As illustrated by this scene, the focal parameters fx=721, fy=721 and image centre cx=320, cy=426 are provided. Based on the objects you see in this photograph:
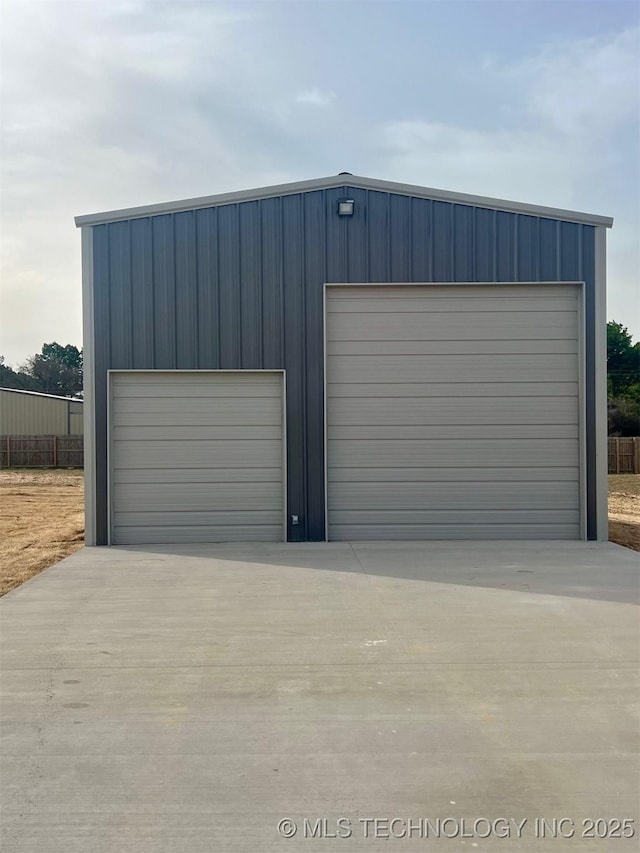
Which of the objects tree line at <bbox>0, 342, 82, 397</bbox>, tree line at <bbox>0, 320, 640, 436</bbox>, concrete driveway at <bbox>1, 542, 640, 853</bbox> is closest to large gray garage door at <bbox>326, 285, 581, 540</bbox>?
concrete driveway at <bbox>1, 542, 640, 853</bbox>

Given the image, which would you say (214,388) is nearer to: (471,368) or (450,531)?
(471,368)

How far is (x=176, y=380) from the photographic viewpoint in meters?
9.70

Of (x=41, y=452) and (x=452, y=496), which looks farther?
(x=41, y=452)

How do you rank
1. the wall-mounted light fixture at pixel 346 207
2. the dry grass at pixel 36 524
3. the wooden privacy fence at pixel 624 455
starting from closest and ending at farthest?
the dry grass at pixel 36 524 → the wall-mounted light fixture at pixel 346 207 → the wooden privacy fence at pixel 624 455

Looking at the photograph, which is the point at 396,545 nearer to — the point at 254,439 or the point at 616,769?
the point at 254,439

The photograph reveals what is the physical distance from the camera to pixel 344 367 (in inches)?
383

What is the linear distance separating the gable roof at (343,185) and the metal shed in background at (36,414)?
87.1ft

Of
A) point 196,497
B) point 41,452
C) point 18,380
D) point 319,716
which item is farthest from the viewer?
point 18,380

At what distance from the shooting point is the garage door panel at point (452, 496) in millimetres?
9672

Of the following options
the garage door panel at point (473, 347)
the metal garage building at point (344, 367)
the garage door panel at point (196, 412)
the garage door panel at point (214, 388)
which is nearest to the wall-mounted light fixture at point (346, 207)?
the metal garage building at point (344, 367)

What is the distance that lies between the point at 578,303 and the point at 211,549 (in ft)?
19.3

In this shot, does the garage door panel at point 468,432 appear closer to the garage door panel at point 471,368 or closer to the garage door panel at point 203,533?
the garage door panel at point 471,368

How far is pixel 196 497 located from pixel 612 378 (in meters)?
40.4

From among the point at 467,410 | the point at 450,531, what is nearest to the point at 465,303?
the point at 467,410
